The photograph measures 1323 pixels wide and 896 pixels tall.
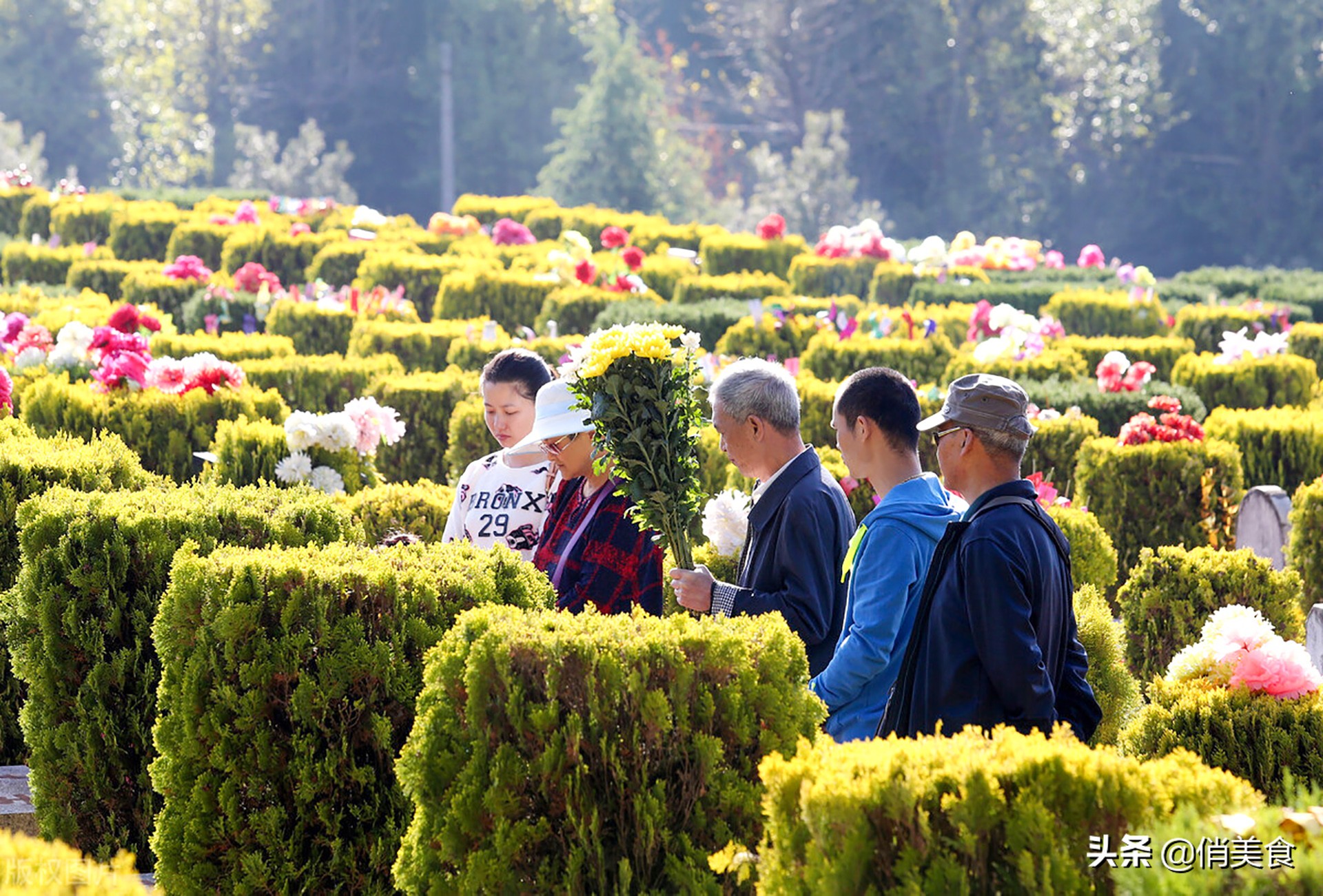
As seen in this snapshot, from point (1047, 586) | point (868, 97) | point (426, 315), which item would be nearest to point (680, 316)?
point (426, 315)

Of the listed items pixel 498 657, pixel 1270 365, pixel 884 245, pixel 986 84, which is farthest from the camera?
pixel 986 84

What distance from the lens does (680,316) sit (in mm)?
14578

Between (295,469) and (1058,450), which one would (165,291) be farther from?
(1058,450)

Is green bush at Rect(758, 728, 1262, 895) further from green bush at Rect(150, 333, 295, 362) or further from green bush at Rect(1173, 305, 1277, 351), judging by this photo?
green bush at Rect(1173, 305, 1277, 351)

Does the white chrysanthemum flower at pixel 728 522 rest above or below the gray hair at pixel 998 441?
below

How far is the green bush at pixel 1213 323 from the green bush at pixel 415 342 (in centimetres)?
774

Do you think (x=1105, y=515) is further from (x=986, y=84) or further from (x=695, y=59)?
(x=695, y=59)

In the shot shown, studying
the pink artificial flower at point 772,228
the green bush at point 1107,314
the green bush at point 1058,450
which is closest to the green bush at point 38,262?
the pink artificial flower at point 772,228

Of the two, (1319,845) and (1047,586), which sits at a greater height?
(1047,586)

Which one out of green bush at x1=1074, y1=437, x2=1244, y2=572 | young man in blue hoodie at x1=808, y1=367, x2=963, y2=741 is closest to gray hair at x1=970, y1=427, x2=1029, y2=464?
young man in blue hoodie at x1=808, y1=367, x2=963, y2=741

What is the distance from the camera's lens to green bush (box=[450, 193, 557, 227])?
28625mm

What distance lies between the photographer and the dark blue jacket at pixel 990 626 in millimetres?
3242

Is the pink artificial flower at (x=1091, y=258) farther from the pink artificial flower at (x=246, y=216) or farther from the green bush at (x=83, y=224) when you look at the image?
the green bush at (x=83, y=224)

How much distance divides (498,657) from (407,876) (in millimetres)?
525
